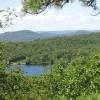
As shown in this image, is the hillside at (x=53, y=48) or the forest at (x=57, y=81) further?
the hillside at (x=53, y=48)

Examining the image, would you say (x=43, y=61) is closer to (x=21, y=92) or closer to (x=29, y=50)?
(x=29, y=50)

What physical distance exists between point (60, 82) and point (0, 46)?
28.6 feet

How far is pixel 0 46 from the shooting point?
7.27 meters

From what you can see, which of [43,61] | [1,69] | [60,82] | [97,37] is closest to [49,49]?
[43,61]

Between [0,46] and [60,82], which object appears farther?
[60,82]

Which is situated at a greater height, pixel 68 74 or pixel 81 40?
pixel 68 74

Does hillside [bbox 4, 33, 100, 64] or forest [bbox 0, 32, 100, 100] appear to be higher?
forest [bbox 0, 32, 100, 100]

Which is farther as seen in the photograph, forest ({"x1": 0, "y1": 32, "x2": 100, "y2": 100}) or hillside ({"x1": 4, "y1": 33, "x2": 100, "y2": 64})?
hillside ({"x1": 4, "y1": 33, "x2": 100, "y2": 64})

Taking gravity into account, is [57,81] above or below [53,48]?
above

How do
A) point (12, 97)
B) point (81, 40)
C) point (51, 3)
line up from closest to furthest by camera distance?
point (51, 3) < point (12, 97) < point (81, 40)

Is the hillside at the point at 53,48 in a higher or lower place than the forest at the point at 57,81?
lower

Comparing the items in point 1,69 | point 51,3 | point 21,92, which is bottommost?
point 21,92

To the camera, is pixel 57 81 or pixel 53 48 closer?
pixel 57 81

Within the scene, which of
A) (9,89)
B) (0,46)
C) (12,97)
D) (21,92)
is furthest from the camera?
(21,92)
